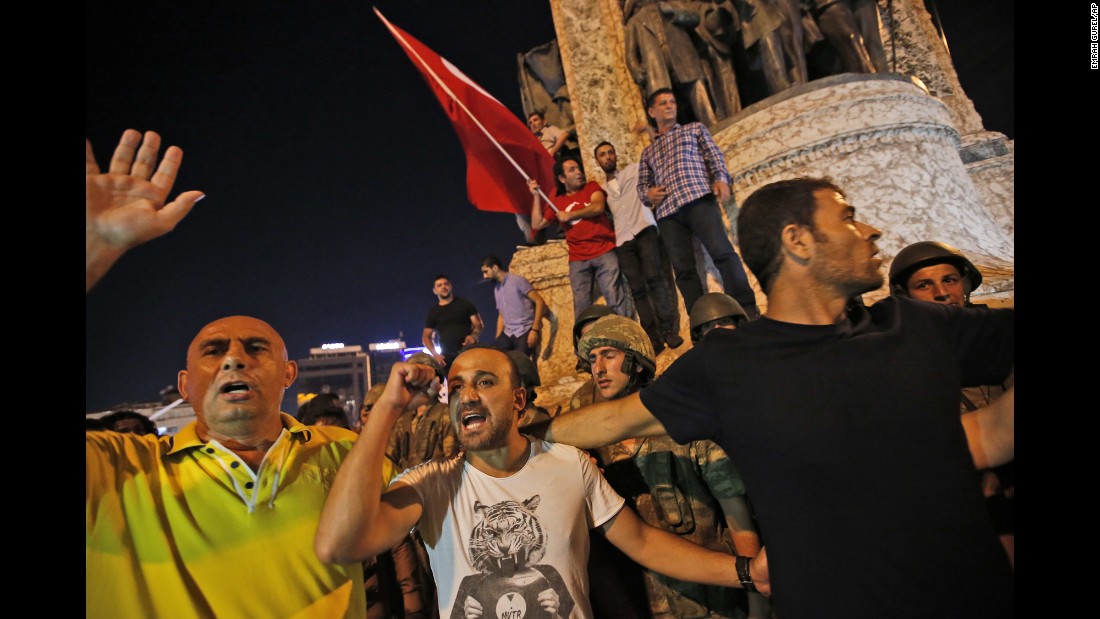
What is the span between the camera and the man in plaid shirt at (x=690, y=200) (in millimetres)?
4707

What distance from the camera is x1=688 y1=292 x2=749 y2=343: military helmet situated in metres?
4.03

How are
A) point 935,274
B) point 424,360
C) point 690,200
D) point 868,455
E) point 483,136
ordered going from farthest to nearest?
point 483,136 → point 690,200 → point 935,274 → point 424,360 → point 868,455

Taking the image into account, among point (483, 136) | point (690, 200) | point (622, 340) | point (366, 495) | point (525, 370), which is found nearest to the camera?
point (366, 495)

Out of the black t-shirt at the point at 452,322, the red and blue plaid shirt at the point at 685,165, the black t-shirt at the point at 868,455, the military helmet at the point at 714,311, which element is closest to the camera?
the black t-shirt at the point at 868,455

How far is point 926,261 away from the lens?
312 cm

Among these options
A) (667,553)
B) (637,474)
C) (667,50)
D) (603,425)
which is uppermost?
(667,50)

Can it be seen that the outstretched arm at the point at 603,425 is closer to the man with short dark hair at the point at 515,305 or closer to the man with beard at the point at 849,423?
the man with beard at the point at 849,423

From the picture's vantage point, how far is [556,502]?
6.17ft

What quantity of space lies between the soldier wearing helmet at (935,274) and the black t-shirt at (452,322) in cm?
406

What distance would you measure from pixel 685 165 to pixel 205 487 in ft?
13.7

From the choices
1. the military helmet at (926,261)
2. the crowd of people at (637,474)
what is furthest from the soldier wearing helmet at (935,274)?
the crowd of people at (637,474)

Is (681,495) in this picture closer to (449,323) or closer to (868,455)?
(868,455)

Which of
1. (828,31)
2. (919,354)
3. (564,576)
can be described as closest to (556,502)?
(564,576)

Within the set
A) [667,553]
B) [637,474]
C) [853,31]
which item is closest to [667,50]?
[853,31]
